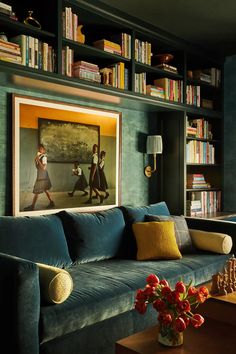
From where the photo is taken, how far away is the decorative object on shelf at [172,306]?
5.32 feet

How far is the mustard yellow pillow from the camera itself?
3.07m

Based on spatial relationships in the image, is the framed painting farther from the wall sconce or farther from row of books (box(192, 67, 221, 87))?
row of books (box(192, 67, 221, 87))

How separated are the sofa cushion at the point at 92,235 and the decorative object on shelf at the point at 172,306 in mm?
1215

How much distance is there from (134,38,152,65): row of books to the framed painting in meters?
0.60

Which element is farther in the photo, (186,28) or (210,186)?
(210,186)

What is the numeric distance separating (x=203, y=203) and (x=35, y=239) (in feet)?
8.41

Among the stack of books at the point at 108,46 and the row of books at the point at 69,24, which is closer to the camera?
the row of books at the point at 69,24

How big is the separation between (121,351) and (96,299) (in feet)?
1.72

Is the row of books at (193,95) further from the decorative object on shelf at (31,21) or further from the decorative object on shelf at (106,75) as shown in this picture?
the decorative object on shelf at (31,21)

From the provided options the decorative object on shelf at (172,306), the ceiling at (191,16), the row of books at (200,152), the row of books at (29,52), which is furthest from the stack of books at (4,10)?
the row of books at (200,152)

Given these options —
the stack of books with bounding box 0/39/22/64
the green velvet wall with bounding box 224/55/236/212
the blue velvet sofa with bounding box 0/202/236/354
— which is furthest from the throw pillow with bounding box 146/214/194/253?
the stack of books with bounding box 0/39/22/64

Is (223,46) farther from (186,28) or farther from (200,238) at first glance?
(200,238)

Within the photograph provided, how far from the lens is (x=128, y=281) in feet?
8.11

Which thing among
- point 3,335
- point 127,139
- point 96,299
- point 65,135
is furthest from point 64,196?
point 3,335
